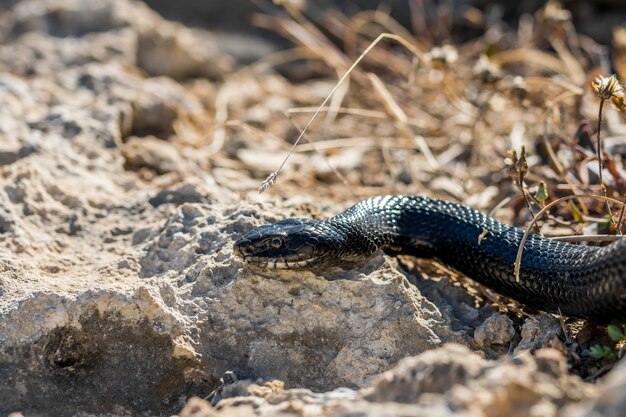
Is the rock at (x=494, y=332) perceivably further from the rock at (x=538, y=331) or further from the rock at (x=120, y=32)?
the rock at (x=120, y=32)

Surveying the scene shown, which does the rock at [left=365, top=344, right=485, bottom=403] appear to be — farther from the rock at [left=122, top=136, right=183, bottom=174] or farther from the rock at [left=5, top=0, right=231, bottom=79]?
the rock at [left=5, top=0, right=231, bottom=79]

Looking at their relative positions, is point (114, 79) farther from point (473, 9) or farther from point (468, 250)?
point (473, 9)

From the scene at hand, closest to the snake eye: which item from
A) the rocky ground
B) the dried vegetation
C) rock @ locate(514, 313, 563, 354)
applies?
the rocky ground

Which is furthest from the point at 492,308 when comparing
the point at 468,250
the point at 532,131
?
the point at 532,131

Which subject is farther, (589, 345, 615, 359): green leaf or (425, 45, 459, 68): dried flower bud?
(425, 45, 459, 68): dried flower bud

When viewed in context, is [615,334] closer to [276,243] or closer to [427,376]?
[427,376]

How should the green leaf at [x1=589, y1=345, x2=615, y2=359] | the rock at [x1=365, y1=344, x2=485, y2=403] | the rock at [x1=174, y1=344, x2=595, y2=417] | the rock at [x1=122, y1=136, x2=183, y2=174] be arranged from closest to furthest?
1. the rock at [x1=174, y1=344, x2=595, y2=417]
2. the rock at [x1=365, y1=344, x2=485, y2=403]
3. the green leaf at [x1=589, y1=345, x2=615, y2=359]
4. the rock at [x1=122, y1=136, x2=183, y2=174]

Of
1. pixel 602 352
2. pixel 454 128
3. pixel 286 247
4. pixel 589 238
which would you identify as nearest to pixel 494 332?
pixel 602 352

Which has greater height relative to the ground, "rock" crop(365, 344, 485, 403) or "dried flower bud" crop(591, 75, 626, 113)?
"dried flower bud" crop(591, 75, 626, 113)
